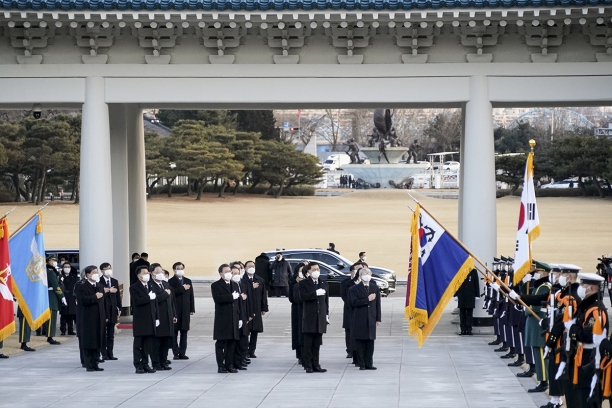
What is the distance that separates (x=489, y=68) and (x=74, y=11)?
7.78 metres

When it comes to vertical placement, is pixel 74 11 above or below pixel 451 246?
above

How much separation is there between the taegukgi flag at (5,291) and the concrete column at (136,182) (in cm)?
728

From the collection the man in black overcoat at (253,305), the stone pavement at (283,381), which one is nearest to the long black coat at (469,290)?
the stone pavement at (283,381)

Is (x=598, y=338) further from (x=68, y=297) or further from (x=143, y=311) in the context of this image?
(x=68, y=297)

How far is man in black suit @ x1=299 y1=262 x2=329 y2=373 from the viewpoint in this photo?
15557 mm

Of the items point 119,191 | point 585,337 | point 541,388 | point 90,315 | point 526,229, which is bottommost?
point 541,388

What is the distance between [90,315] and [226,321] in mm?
2305

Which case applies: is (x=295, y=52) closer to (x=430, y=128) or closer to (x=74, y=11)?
(x=74, y=11)

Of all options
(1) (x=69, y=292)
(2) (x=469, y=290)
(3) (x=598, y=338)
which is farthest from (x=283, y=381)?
(1) (x=69, y=292)

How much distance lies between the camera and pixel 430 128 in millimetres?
95188

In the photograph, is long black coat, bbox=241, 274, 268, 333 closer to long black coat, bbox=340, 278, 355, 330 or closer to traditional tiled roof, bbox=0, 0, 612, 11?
long black coat, bbox=340, 278, 355, 330

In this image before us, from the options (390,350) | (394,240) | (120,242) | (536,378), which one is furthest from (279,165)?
(536,378)

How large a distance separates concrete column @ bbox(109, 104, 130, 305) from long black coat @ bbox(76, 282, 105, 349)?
5802mm

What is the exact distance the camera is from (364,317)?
1581 centimetres
